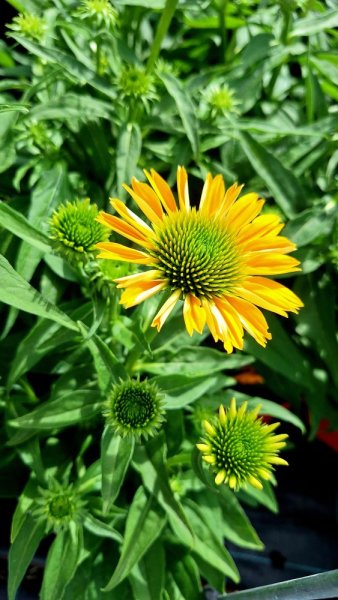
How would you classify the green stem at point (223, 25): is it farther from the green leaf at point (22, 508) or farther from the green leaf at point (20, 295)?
the green leaf at point (22, 508)

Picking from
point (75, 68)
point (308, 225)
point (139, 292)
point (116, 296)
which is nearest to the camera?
point (139, 292)

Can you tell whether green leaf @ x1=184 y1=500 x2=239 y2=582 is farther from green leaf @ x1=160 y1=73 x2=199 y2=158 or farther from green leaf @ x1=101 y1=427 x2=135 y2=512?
green leaf @ x1=160 y1=73 x2=199 y2=158

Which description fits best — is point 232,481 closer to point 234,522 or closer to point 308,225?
point 234,522

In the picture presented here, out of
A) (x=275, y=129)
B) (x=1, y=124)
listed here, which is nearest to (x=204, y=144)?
(x=275, y=129)

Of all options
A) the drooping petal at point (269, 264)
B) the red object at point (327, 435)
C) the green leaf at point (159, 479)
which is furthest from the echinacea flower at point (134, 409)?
the red object at point (327, 435)

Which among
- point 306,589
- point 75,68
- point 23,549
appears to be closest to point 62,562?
point 23,549

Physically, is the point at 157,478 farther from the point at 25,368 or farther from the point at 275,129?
the point at 275,129
